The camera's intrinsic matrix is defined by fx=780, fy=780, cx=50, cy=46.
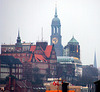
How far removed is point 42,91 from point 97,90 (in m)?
115

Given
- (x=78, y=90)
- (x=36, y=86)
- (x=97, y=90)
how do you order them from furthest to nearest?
(x=36, y=86) → (x=78, y=90) → (x=97, y=90)

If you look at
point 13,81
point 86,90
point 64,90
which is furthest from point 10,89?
point 64,90

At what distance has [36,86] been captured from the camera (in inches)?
7746

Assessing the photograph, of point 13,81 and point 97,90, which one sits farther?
point 13,81

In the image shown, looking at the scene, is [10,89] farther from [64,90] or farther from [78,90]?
[64,90]

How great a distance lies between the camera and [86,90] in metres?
177

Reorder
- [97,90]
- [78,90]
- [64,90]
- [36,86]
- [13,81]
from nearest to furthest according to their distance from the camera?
[97,90]
[64,90]
[78,90]
[13,81]
[36,86]

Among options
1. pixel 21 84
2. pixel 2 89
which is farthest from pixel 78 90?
pixel 21 84

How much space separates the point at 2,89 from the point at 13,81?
15.1 metres

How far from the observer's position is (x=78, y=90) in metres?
156

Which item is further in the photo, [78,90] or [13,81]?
[13,81]

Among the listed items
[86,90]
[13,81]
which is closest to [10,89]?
[13,81]

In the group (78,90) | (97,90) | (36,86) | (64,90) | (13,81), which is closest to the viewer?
(97,90)

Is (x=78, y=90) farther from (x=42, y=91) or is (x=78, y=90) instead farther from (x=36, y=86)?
(x=36, y=86)
